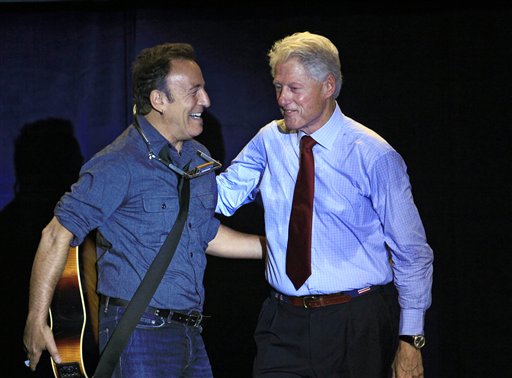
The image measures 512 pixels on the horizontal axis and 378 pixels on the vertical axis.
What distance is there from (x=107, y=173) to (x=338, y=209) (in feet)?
2.95

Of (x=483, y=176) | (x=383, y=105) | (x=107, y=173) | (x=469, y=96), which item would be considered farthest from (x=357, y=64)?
(x=107, y=173)

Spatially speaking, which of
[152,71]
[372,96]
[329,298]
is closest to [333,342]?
[329,298]

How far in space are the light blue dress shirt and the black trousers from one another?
0.24ft

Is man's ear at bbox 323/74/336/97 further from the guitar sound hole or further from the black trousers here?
the guitar sound hole

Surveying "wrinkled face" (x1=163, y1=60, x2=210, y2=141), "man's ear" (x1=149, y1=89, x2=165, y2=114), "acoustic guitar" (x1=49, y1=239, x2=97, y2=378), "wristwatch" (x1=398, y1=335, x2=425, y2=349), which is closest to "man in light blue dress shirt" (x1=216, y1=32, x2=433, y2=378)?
"wristwatch" (x1=398, y1=335, x2=425, y2=349)

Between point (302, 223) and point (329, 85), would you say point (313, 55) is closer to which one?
point (329, 85)

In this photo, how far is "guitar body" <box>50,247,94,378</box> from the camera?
313 centimetres

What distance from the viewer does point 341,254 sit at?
335 centimetres

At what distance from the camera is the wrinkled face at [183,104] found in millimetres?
3297

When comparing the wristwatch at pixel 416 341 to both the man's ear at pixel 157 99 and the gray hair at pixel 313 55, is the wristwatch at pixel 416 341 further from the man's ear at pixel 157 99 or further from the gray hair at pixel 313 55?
the man's ear at pixel 157 99

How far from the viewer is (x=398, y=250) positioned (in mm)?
3301

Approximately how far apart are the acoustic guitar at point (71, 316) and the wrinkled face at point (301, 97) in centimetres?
97

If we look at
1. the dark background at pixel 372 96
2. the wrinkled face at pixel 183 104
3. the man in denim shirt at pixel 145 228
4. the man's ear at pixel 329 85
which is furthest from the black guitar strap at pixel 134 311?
the dark background at pixel 372 96

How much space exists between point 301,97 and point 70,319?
121 centimetres
